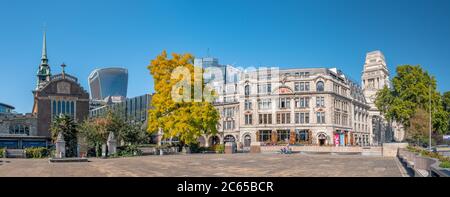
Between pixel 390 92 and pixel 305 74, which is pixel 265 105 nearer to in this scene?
pixel 305 74

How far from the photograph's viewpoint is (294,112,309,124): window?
82250 millimetres

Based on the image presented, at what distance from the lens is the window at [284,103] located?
83.2 meters

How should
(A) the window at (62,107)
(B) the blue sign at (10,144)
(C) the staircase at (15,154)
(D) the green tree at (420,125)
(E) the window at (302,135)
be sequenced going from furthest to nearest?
1. (E) the window at (302,135)
2. (A) the window at (62,107)
3. (B) the blue sign at (10,144)
4. (D) the green tree at (420,125)
5. (C) the staircase at (15,154)

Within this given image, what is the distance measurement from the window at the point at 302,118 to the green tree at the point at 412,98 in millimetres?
14862

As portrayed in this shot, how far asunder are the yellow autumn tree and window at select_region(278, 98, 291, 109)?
30.1 m

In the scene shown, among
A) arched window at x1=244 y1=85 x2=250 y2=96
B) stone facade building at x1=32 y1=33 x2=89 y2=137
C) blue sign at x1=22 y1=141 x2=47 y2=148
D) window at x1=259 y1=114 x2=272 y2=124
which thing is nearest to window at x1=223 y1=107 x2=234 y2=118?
arched window at x1=244 y1=85 x2=250 y2=96

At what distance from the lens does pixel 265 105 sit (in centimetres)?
8481

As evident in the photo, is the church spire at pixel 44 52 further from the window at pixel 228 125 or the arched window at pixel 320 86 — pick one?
the arched window at pixel 320 86

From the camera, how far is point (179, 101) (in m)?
54.5

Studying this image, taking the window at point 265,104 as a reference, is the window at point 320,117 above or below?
below

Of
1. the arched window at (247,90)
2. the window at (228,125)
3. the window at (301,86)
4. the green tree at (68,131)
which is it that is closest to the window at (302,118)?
the window at (301,86)

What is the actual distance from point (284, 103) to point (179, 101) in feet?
111
